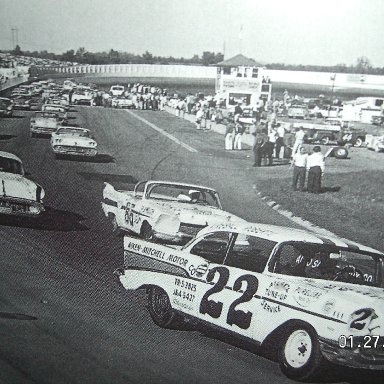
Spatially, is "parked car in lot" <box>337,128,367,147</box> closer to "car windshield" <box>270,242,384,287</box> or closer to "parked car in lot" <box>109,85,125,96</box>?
"parked car in lot" <box>109,85,125,96</box>

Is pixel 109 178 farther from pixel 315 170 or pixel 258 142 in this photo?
pixel 258 142

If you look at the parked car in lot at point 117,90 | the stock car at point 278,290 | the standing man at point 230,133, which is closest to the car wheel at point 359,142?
the standing man at point 230,133

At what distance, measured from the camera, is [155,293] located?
667cm

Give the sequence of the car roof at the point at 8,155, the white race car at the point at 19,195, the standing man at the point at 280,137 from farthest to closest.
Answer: the standing man at the point at 280,137 → the car roof at the point at 8,155 → the white race car at the point at 19,195

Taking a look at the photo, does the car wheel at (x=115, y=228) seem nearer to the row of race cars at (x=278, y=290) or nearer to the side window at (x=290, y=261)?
the row of race cars at (x=278, y=290)

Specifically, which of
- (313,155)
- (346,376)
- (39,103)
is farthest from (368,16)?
(346,376)

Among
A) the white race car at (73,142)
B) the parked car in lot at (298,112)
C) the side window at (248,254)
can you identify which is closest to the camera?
the side window at (248,254)

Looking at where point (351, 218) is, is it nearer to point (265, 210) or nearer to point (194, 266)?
point (265, 210)

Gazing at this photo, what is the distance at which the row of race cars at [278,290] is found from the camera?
16.7 ft

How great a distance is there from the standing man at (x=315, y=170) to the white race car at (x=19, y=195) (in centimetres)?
654

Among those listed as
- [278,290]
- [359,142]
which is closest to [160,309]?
[278,290]

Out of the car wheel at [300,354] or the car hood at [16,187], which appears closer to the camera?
the car wheel at [300,354]

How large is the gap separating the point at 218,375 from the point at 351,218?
861 centimetres

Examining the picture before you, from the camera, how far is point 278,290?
216 inches
